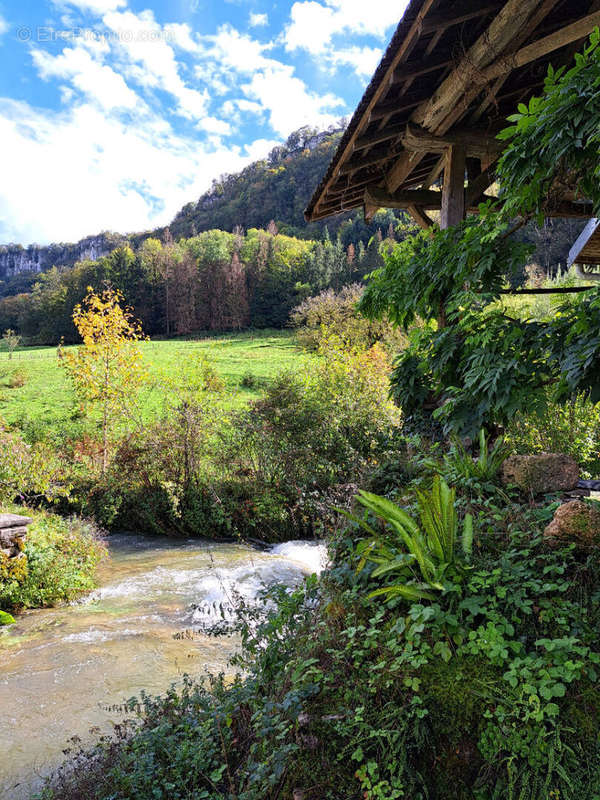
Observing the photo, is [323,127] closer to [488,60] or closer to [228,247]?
[228,247]

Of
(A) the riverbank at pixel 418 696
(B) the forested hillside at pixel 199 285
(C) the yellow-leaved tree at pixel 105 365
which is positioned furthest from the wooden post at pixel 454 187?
(B) the forested hillside at pixel 199 285

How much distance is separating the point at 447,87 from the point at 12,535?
25.7 ft

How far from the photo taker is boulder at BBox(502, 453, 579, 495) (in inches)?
146

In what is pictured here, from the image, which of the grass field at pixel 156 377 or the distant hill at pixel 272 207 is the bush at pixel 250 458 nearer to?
the grass field at pixel 156 377

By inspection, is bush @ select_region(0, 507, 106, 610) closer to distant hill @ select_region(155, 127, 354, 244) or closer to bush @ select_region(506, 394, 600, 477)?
bush @ select_region(506, 394, 600, 477)

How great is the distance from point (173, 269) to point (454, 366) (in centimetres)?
5170

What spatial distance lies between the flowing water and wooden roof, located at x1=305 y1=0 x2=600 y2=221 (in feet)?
15.3

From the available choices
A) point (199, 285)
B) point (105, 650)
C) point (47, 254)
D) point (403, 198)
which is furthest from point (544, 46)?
point (47, 254)

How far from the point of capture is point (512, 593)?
2.53m

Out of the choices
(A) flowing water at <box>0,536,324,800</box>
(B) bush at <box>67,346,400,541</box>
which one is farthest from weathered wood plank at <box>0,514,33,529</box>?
(B) bush at <box>67,346,400,541</box>

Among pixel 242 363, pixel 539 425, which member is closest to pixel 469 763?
pixel 539 425

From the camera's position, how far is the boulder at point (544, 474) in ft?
12.1

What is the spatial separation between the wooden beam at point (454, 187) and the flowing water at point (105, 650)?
4335 mm

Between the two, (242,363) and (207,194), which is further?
(207,194)
